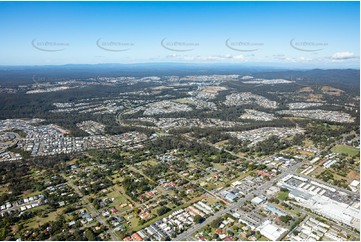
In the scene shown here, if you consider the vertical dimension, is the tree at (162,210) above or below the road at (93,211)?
above

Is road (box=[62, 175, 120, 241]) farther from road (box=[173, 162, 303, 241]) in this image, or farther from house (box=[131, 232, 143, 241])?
road (box=[173, 162, 303, 241])

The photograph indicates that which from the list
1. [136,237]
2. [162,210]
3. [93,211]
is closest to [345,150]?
[162,210]

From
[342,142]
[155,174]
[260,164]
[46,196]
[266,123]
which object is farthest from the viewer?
[266,123]

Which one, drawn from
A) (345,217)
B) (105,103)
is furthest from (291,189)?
(105,103)

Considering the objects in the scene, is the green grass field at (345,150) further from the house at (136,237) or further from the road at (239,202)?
the house at (136,237)

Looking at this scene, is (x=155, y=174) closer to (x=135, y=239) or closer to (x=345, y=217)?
(x=135, y=239)

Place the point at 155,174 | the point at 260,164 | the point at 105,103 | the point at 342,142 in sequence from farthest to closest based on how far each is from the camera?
the point at 105,103, the point at 342,142, the point at 260,164, the point at 155,174

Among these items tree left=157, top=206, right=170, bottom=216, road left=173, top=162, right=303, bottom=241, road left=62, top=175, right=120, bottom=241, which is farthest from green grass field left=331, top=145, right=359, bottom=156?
road left=62, top=175, right=120, bottom=241

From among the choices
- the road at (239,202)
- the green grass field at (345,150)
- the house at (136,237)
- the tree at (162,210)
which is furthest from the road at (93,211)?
the green grass field at (345,150)
